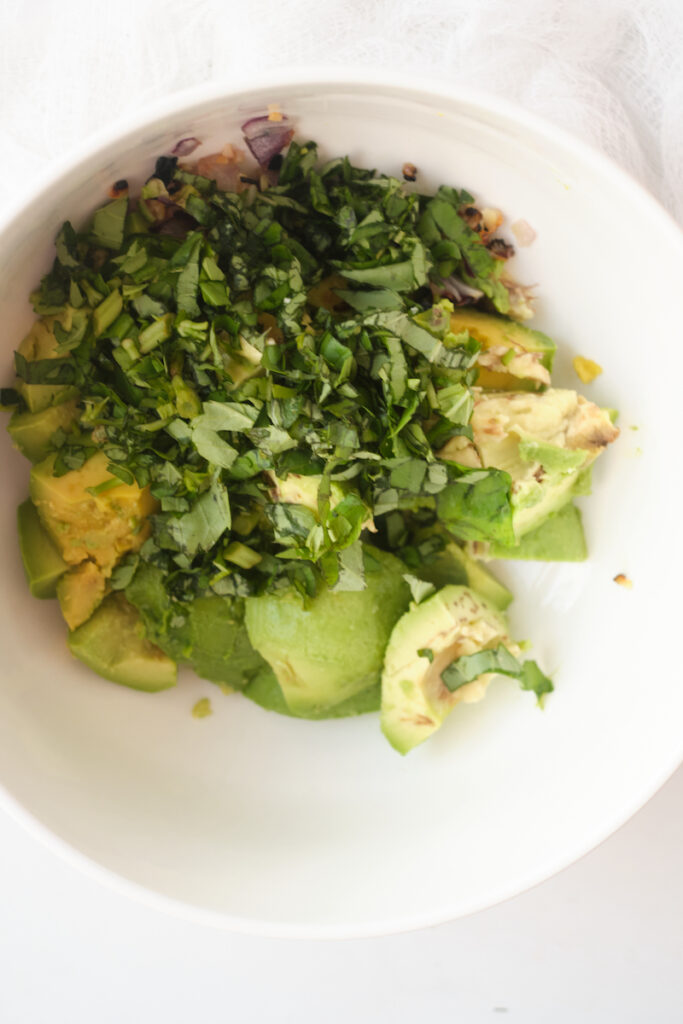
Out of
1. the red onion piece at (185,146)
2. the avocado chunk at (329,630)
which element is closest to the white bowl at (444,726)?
the red onion piece at (185,146)

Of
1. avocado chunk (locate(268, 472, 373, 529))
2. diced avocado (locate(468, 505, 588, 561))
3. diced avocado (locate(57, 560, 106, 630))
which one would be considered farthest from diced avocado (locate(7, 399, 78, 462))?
diced avocado (locate(468, 505, 588, 561))

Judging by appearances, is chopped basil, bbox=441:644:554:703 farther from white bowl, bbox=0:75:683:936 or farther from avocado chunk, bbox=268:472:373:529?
avocado chunk, bbox=268:472:373:529

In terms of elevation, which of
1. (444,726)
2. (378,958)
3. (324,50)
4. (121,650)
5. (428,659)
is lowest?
(378,958)

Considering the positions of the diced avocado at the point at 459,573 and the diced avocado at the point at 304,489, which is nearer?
the diced avocado at the point at 304,489

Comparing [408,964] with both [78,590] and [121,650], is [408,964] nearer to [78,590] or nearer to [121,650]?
[121,650]

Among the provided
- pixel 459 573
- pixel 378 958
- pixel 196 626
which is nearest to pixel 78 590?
pixel 196 626

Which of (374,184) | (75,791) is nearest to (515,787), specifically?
(75,791)

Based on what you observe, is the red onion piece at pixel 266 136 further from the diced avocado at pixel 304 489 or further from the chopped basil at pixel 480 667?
the chopped basil at pixel 480 667
